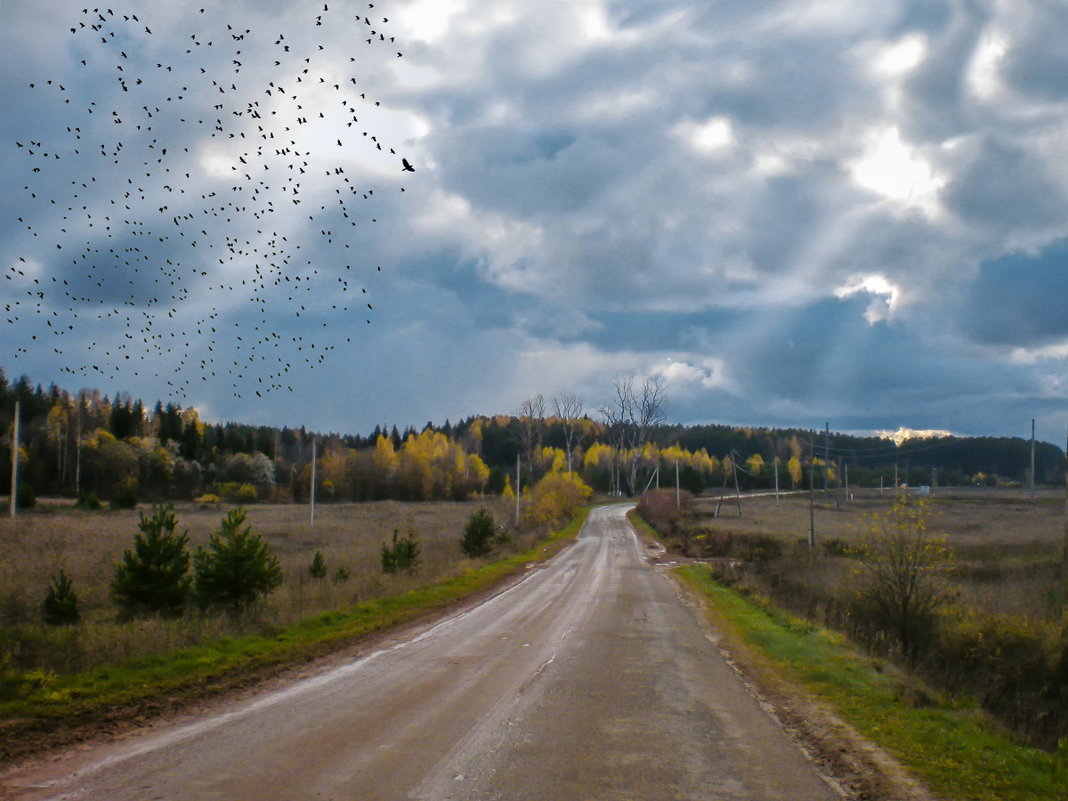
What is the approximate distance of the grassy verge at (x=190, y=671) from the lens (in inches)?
346

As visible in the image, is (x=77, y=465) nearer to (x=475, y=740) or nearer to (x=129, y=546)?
(x=129, y=546)

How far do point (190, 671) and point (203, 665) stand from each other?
402 mm

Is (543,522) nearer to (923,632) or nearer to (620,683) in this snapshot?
(923,632)

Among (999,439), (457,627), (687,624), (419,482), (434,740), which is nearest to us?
(434,740)

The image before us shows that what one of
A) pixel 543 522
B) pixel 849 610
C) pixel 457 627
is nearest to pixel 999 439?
pixel 543 522

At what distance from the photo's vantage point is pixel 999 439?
179m

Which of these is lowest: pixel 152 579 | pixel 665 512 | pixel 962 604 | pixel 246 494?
pixel 246 494

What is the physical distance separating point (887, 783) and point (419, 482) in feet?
358

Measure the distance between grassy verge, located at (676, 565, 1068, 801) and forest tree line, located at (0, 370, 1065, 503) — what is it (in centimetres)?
4457

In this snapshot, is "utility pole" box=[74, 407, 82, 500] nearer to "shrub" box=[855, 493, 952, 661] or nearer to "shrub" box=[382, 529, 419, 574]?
"shrub" box=[382, 529, 419, 574]

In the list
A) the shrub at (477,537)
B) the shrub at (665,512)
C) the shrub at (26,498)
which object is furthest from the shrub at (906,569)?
the shrub at (26,498)

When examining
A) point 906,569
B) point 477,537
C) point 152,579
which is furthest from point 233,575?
point 477,537

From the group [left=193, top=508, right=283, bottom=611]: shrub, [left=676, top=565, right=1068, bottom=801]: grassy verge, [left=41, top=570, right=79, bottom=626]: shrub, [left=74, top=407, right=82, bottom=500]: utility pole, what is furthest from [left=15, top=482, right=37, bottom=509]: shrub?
[left=676, top=565, right=1068, bottom=801]: grassy verge

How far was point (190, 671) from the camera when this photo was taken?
11.1 m
